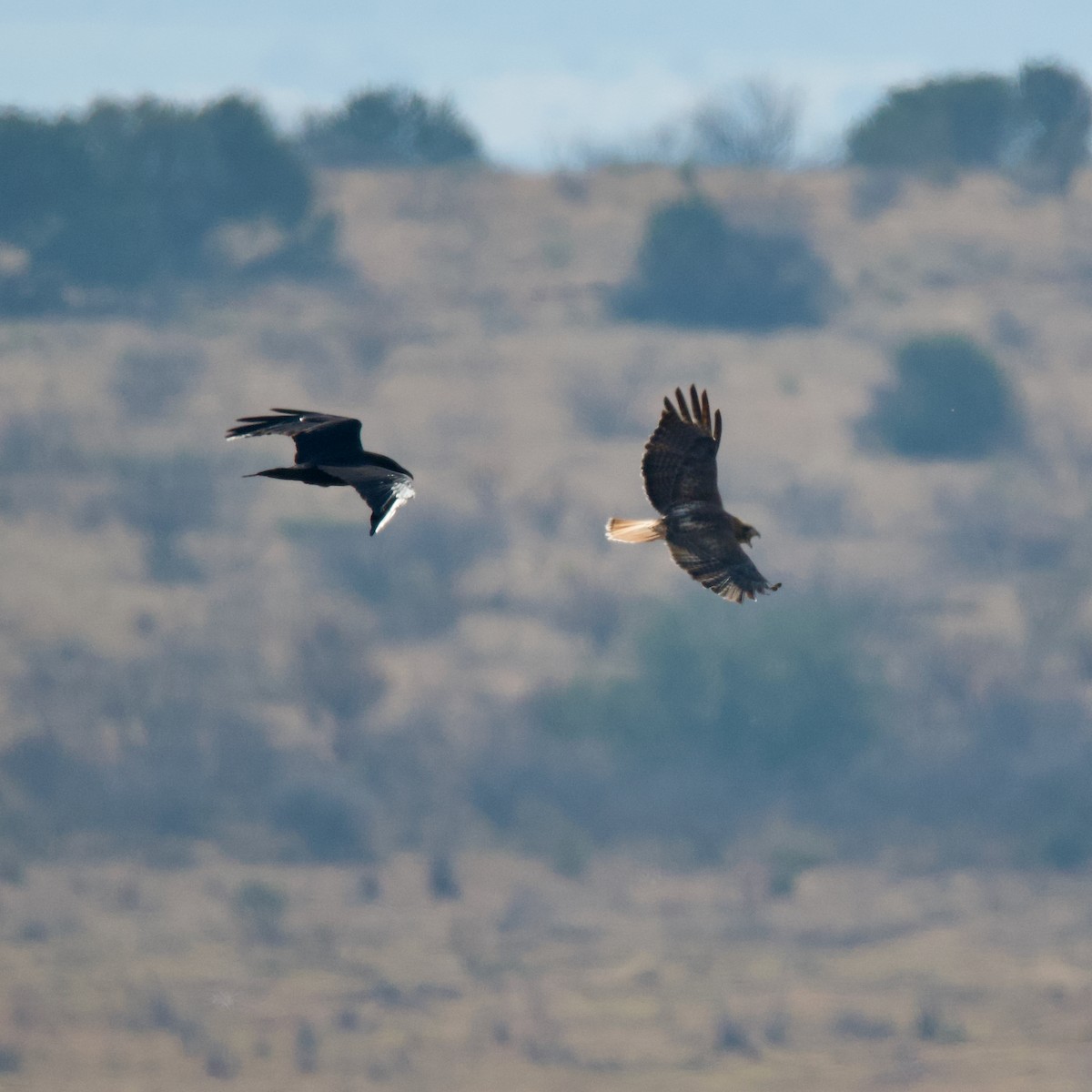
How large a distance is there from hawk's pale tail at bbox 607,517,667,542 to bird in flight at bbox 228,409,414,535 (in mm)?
1600

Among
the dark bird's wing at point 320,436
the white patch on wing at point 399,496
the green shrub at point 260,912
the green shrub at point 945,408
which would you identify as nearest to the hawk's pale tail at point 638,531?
the white patch on wing at point 399,496

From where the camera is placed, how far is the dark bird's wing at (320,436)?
1348cm

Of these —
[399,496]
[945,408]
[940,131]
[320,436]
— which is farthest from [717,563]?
[940,131]

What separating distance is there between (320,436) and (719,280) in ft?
273

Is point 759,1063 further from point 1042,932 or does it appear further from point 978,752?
point 978,752

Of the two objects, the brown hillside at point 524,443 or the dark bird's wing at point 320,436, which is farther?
the brown hillside at point 524,443

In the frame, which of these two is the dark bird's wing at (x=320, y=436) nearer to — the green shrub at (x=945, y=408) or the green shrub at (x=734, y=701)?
the green shrub at (x=734, y=701)

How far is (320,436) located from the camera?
44.6 feet

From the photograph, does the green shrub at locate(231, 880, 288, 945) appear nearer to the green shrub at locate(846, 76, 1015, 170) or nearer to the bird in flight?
the bird in flight

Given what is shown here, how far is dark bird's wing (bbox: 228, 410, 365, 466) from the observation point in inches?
531

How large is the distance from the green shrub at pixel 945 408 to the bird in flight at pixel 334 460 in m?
69.8

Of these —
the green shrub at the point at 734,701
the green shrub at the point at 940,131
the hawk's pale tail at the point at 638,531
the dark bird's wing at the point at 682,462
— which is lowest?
the hawk's pale tail at the point at 638,531

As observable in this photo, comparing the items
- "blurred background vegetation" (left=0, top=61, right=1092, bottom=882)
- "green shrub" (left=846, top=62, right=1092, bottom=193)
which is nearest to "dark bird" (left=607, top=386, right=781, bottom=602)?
"blurred background vegetation" (left=0, top=61, right=1092, bottom=882)

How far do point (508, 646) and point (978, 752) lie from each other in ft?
52.3
